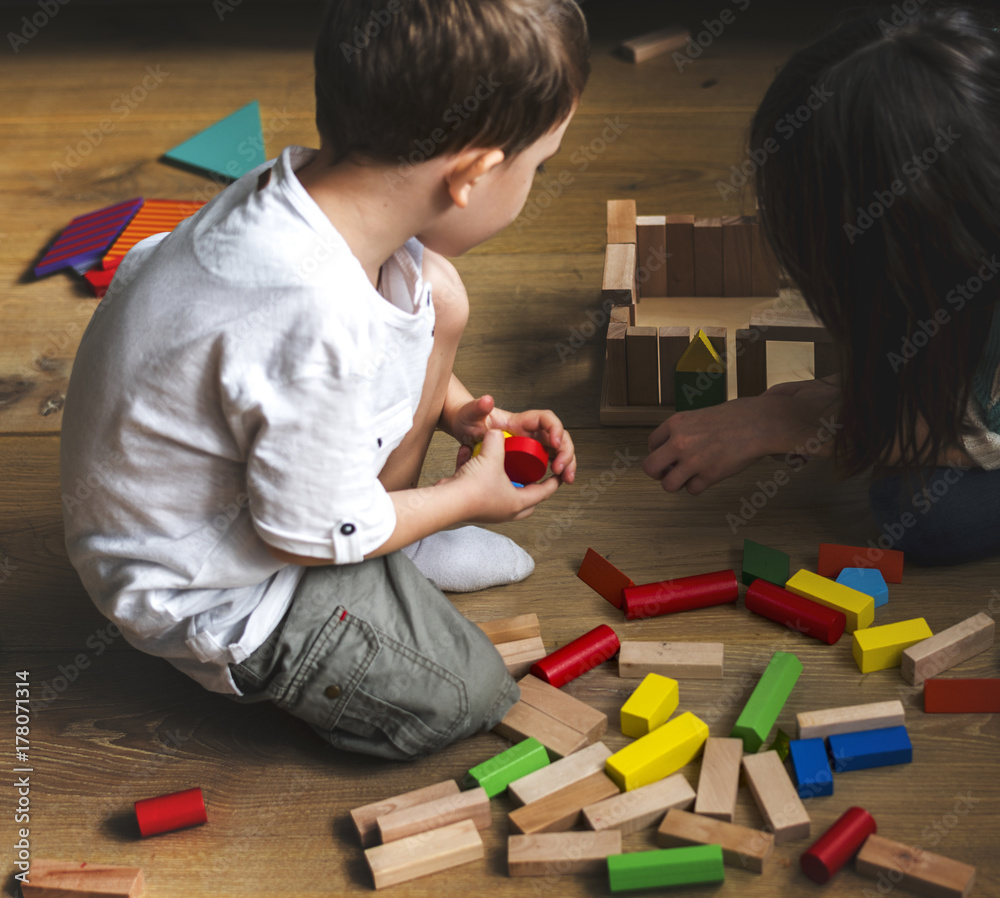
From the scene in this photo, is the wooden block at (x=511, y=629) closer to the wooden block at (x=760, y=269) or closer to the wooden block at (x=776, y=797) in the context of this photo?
the wooden block at (x=776, y=797)

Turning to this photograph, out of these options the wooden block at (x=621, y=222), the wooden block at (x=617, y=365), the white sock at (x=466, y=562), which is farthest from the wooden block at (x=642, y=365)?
the white sock at (x=466, y=562)

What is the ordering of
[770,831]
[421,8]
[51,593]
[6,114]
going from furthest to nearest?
[6,114]
[51,593]
[770,831]
[421,8]

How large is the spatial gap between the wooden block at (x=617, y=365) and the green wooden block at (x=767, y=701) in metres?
0.43

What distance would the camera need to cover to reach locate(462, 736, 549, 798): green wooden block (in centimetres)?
97

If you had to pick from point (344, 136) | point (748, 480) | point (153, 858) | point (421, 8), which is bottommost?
point (153, 858)

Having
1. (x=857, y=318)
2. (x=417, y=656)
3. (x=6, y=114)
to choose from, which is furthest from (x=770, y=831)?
(x=6, y=114)

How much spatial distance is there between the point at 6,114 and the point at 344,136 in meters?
1.64

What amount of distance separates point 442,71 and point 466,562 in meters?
0.56

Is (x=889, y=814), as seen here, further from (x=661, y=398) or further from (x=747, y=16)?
(x=747, y=16)

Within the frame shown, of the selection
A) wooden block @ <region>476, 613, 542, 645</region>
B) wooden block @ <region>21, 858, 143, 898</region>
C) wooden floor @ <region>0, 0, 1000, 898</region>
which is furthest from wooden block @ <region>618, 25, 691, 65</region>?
wooden block @ <region>21, 858, 143, 898</region>

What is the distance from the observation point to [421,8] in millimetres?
798

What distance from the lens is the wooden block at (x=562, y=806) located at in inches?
37.1

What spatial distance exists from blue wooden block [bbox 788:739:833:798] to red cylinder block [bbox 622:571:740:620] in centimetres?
20

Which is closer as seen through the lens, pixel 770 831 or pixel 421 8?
pixel 421 8
